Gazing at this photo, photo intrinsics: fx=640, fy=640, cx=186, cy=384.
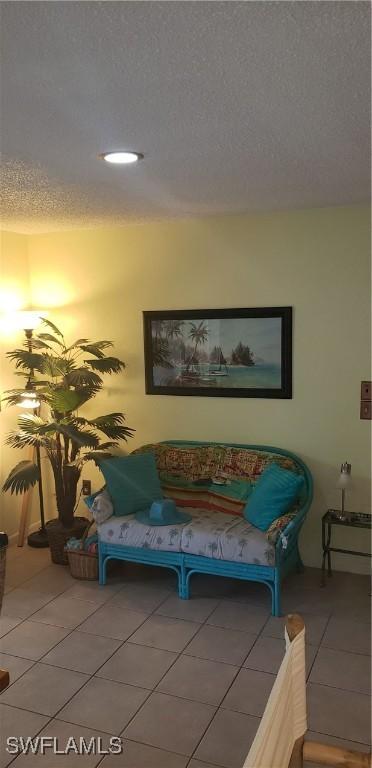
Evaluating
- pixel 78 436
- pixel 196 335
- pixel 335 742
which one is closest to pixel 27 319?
pixel 78 436

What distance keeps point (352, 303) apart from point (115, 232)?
Answer: 6.18 ft

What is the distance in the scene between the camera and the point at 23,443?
181 inches

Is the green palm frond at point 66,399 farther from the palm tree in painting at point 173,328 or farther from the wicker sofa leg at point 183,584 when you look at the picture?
the wicker sofa leg at point 183,584

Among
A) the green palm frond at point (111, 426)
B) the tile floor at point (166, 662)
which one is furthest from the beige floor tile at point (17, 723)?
the green palm frond at point (111, 426)

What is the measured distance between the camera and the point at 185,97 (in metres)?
2.02

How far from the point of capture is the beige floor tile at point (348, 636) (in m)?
3.48

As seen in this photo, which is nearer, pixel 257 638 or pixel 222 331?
pixel 257 638

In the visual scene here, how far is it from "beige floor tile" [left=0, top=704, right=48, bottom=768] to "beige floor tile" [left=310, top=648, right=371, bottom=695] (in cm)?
133

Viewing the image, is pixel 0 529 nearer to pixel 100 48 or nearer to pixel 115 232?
pixel 115 232

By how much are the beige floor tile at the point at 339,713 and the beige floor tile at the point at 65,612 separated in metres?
1.45

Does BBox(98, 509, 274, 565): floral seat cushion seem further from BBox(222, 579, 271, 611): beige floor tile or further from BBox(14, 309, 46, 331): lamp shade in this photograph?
BBox(14, 309, 46, 331): lamp shade

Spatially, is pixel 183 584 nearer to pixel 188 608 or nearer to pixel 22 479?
pixel 188 608

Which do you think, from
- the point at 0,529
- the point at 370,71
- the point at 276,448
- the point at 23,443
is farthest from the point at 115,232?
the point at 370,71

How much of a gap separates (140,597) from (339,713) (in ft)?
5.17
